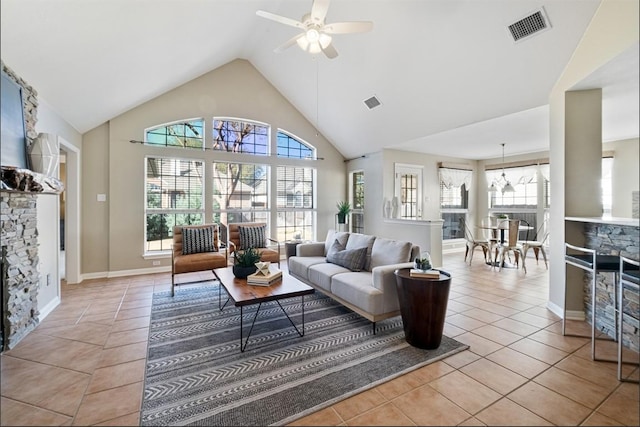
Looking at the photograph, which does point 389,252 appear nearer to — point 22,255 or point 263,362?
point 263,362

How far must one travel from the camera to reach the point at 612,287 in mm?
2648

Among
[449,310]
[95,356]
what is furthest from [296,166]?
[95,356]

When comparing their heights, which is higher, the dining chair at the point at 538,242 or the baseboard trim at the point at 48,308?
the dining chair at the point at 538,242

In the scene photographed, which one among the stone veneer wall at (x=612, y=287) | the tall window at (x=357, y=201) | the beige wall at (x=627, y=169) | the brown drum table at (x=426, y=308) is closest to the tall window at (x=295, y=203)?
the tall window at (x=357, y=201)

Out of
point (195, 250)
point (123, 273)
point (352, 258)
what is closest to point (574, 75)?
point (352, 258)

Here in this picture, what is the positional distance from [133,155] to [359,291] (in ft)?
15.6

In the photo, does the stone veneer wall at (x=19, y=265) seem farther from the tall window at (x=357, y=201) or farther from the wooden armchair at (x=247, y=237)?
the tall window at (x=357, y=201)

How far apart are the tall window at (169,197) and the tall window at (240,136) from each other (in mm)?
682

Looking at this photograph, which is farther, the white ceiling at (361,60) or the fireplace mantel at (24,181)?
the white ceiling at (361,60)

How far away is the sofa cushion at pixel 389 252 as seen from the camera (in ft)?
10.2

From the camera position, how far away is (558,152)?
126 inches

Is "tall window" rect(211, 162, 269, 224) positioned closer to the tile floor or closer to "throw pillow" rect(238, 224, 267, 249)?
"throw pillow" rect(238, 224, 267, 249)

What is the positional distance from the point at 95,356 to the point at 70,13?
2.79m

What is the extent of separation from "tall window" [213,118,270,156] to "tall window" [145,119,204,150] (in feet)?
1.00
